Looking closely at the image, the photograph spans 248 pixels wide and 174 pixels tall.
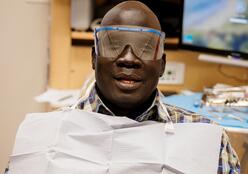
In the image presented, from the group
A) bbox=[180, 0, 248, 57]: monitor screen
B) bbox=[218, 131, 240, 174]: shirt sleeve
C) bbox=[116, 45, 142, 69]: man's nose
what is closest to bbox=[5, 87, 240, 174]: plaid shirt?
bbox=[218, 131, 240, 174]: shirt sleeve

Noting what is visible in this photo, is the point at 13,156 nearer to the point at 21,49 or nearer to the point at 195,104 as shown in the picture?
the point at 195,104

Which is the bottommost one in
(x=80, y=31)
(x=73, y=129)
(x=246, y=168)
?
(x=246, y=168)

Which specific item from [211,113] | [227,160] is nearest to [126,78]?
[227,160]

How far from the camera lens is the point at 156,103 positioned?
1113 mm

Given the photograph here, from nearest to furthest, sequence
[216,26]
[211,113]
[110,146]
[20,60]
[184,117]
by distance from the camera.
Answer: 1. [110,146]
2. [184,117]
3. [211,113]
4. [216,26]
5. [20,60]

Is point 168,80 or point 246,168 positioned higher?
point 168,80

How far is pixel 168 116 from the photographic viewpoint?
42.9 inches

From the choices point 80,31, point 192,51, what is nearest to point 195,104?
point 192,51

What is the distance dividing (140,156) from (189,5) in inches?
46.4

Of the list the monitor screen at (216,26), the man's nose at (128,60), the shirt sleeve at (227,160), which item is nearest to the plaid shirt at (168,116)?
the shirt sleeve at (227,160)

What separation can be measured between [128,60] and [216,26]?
3.40 ft

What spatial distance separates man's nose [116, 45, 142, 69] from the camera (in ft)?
3.37

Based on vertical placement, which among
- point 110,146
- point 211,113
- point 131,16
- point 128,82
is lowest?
point 211,113

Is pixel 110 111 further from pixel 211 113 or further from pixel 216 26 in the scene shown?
pixel 216 26
